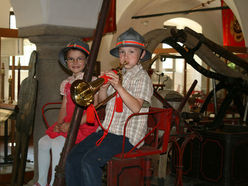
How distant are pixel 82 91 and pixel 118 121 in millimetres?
621

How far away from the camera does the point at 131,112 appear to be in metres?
3.17

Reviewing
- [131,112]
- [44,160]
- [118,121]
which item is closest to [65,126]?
[44,160]

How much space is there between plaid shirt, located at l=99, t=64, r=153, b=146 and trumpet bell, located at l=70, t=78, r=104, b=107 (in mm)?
508

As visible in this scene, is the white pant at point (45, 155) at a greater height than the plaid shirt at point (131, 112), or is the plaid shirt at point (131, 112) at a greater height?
the plaid shirt at point (131, 112)

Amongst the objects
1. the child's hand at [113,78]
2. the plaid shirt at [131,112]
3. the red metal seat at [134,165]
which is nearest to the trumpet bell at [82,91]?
the child's hand at [113,78]

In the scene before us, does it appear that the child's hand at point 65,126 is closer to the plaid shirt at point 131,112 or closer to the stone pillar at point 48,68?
the plaid shirt at point 131,112

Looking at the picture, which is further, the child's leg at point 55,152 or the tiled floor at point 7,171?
the tiled floor at point 7,171

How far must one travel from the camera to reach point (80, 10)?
13.7ft

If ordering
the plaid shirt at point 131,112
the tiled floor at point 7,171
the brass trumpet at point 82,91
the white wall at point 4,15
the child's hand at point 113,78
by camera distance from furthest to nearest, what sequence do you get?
1. the white wall at point 4,15
2. the tiled floor at point 7,171
3. the plaid shirt at point 131,112
4. the child's hand at point 113,78
5. the brass trumpet at point 82,91

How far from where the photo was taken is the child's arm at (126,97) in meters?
2.81

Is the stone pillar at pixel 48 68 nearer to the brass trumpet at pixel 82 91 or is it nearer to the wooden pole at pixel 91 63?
the wooden pole at pixel 91 63

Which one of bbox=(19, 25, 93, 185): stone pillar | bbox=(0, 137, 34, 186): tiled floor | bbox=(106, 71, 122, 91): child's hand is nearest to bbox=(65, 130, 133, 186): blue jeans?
bbox=(106, 71, 122, 91): child's hand

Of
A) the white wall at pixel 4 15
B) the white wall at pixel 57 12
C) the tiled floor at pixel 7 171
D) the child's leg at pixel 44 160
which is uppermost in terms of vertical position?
the white wall at pixel 4 15

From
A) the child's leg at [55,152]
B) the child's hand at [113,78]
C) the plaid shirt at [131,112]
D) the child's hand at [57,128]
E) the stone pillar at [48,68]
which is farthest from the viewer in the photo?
the stone pillar at [48,68]
